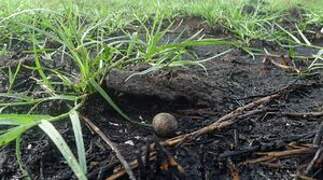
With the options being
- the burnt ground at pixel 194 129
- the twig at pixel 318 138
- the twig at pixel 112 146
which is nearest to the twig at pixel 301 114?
the burnt ground at pixel 194 129

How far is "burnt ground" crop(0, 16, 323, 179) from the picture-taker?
1.23m

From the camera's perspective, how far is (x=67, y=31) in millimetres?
1833

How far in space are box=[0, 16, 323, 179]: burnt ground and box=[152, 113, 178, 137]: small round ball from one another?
0.15ft

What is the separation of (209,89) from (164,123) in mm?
351

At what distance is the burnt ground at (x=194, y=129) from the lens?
1.23 m

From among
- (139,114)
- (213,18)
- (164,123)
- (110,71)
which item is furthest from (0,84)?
(213,18)

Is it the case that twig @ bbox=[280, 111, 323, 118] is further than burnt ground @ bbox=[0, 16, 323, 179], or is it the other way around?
twig @ bbox=[280, 111, 323, 118]

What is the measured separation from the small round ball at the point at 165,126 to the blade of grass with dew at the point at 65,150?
0.31 m

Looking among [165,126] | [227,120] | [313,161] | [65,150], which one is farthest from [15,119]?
[313,161]

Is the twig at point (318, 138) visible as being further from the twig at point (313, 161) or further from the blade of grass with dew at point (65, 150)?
the blade of grass with dew at point (65, 150)

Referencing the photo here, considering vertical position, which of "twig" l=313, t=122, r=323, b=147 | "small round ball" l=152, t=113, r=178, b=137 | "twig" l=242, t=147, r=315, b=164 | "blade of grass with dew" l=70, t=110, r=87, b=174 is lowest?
"twig" l=242, t=147, r=315, b=164

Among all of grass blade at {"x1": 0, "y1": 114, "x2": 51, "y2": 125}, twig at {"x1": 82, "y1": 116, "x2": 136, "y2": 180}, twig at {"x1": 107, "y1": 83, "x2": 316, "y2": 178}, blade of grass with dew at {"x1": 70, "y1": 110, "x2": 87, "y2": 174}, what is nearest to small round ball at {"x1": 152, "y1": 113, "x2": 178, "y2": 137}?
twig at {"x1": 107, "y1": 83, "x2": 316, "y2": 178}

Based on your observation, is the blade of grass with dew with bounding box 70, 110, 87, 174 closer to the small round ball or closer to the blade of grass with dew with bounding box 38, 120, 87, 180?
the blade of grass with dew with bounding box 38, 120, 87, 180

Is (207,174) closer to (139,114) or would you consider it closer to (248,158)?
(248,158)
